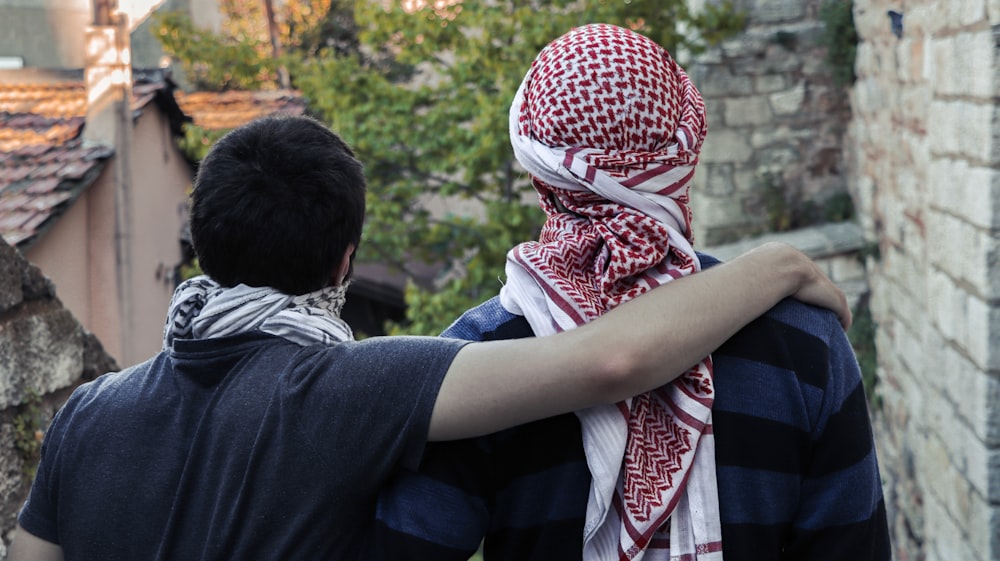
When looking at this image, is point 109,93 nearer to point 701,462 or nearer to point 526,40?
point 526,40

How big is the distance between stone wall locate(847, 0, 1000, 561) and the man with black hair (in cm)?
196

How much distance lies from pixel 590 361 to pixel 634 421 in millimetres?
137

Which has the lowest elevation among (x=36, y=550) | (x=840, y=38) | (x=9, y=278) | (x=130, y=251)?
(x=130, y=251)

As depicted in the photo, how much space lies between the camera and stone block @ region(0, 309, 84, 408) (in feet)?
7.31

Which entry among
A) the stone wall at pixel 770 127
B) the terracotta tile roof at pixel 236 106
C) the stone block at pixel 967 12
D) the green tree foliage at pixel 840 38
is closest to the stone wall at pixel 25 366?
the stone block at pixel 967 12

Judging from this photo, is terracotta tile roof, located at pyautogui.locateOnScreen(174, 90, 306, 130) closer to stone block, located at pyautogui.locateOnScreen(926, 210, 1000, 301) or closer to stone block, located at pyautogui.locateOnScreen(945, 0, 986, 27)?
stone block, located at pyautogui.locateOnScreen(926, 210, 1000, 301)

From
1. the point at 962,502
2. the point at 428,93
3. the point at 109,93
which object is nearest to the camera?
the point at 962,502

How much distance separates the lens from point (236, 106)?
11.8 metres

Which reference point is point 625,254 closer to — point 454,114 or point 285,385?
point 285,385

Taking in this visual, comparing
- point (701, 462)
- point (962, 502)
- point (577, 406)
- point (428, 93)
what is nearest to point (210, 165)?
point (577, 406)

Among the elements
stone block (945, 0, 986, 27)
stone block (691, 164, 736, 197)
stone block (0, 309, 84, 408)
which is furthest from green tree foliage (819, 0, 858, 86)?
stone block (0, 309, 84, 408)

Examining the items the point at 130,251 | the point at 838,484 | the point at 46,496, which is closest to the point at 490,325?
the point at 838,484

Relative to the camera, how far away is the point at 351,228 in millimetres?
1520

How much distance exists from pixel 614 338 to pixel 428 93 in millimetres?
6571
